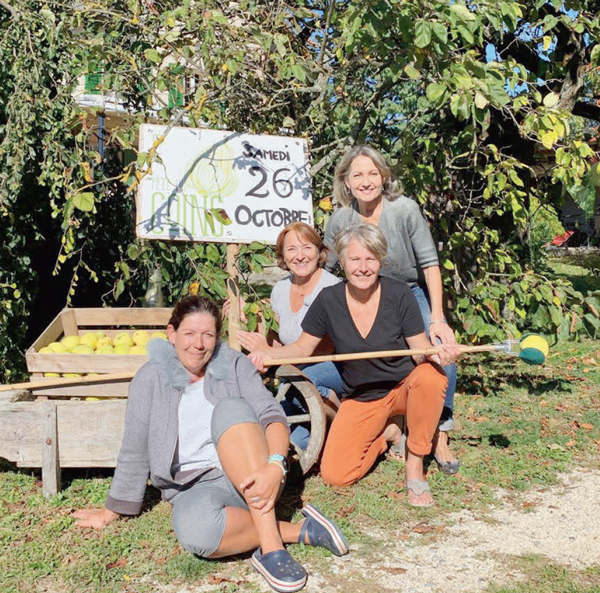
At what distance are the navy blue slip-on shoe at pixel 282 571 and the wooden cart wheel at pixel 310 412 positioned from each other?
83cm

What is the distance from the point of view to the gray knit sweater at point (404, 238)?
3596mm

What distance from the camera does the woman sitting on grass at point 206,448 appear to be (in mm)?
2656

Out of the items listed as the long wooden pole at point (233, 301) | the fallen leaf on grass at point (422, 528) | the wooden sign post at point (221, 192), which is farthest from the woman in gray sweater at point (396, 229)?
the fallen leaf on grass at point (422, 528)

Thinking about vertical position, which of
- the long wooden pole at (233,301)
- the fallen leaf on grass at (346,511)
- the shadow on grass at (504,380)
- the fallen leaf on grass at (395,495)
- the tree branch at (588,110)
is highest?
the tree branch at (588,110)

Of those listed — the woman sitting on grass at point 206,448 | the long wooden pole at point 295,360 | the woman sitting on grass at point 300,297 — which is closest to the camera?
the woman sitting on grass at point 206,448

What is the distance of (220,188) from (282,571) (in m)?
1.96

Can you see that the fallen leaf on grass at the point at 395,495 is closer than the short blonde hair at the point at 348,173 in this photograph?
Yes

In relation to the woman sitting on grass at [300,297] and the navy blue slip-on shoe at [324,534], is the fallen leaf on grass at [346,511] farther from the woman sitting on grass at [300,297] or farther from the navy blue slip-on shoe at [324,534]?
the woman sitting on grass at [300,297]

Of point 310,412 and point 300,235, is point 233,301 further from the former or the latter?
point 310,412

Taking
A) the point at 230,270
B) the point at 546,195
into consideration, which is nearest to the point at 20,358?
the point at 230,270

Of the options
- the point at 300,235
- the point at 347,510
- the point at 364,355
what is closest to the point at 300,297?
the point at 300,235

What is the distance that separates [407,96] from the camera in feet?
21.6

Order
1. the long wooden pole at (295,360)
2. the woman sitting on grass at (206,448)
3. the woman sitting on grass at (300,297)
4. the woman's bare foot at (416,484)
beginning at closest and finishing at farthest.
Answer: the woman sitting on grass at (206,448), the long wooden pole at (295,360), the woman's bare foot at (416,484), the woman sitting on grass at (300,297)

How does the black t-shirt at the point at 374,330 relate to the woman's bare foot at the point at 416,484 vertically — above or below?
above
